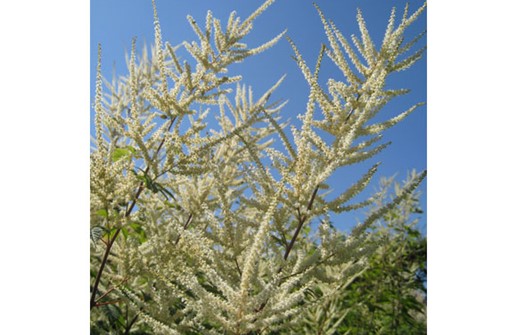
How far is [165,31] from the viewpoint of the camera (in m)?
3.24

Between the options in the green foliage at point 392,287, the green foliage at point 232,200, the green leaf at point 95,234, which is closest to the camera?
the green foliage at point 232,200

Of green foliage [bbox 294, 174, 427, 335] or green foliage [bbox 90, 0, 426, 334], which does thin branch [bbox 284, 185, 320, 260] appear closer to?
green foliage [bbox 90, 0, 426, 334]

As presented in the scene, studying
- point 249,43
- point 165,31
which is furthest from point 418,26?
point 165,31

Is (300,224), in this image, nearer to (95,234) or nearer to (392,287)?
(95,234)

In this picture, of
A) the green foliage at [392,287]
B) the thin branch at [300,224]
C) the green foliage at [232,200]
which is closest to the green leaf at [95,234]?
the green foliage at [232,200]

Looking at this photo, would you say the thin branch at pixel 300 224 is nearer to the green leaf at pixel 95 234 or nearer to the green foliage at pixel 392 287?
the green leaf at pixel 95 234

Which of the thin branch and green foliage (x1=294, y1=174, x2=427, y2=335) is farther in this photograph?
green foliage (x1=294, y1=174, x2=427, y2=335)

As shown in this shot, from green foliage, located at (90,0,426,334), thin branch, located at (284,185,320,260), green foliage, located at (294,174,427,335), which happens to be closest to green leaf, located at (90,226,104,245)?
green foliage, located at (90,0,426,334)

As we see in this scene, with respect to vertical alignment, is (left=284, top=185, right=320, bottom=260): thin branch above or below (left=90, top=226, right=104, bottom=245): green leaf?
above

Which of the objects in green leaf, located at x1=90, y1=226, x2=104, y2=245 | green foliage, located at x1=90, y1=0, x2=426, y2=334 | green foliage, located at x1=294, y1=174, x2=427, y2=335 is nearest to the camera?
green foliage, located at x1=90, y1=0, x2=426, y2=334

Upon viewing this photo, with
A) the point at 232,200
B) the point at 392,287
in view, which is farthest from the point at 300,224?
the point at 392,287

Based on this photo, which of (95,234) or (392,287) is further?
(392,287)
